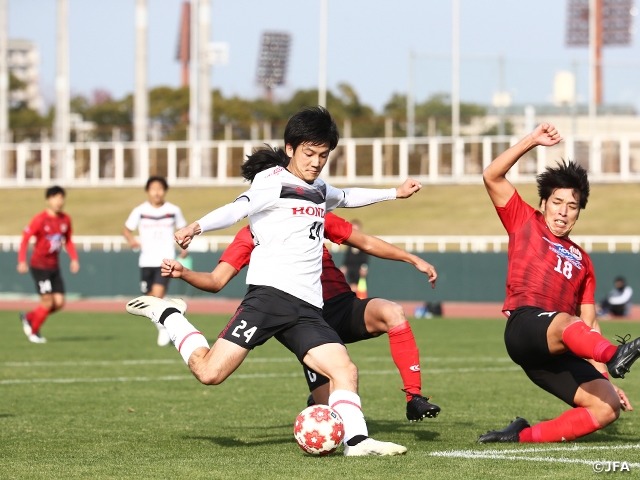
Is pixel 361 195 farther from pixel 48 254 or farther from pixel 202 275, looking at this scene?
pixel 48 254

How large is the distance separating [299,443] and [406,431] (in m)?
1.56

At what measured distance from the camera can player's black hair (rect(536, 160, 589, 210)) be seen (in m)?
7.11

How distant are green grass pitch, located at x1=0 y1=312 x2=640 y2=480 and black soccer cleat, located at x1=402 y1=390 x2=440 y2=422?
0.23 metres

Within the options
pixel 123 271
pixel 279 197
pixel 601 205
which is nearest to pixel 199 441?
pixel 279 197

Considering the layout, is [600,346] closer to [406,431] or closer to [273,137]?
[406,431]

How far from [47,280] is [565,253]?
10949 millimetres

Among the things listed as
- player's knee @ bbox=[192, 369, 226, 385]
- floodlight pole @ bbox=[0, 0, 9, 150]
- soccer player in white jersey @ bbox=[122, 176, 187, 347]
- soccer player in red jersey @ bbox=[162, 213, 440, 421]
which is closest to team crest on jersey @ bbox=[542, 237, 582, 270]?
soccer player in red jersey @ bbox=[162, 213, 440, 421]

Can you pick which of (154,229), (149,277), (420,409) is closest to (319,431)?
(420,409)

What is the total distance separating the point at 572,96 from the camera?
129 feet

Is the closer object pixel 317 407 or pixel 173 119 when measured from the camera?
pixel 317 407

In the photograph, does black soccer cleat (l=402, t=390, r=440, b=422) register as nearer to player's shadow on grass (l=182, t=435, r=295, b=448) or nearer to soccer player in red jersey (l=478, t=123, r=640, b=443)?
soccer player in red jersey (l=478, t=123, r=640, b=443)

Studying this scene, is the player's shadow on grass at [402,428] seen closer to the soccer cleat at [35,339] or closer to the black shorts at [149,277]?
the black shorts at [149,277]

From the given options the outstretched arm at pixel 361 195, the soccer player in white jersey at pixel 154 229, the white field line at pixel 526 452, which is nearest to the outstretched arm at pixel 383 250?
the outstretched arm at pixel 361 195

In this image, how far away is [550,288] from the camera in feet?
23.4
